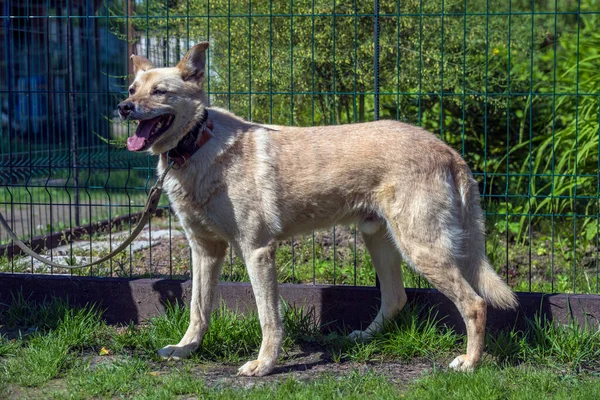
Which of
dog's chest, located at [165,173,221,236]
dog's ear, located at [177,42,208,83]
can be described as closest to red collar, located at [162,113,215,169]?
dog's chest, located at [165,173,221,236]

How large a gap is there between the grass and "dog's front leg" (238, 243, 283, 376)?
163mm

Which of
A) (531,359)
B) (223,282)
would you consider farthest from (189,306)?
(531,359)

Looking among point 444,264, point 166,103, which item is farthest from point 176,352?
point 444,264

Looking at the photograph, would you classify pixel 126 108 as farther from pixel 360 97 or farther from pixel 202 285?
pixel 360 97

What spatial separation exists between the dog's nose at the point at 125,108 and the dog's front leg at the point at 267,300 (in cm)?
110

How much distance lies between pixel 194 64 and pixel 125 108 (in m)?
0.56

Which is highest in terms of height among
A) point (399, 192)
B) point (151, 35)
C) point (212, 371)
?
point (151, 35)

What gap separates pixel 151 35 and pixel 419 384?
4870 mm

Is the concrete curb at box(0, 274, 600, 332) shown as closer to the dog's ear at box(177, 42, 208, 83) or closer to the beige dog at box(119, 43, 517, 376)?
the beige dog at box(119, 43, 517, 376)

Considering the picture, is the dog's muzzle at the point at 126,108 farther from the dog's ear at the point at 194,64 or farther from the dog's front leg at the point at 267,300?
the dog's front leg at the point at 267,300

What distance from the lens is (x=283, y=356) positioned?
4.99 m

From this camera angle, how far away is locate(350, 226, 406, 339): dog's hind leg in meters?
5.20

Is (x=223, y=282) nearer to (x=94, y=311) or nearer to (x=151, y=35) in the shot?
(x=94, y=311)

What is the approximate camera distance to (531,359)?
191 inches
